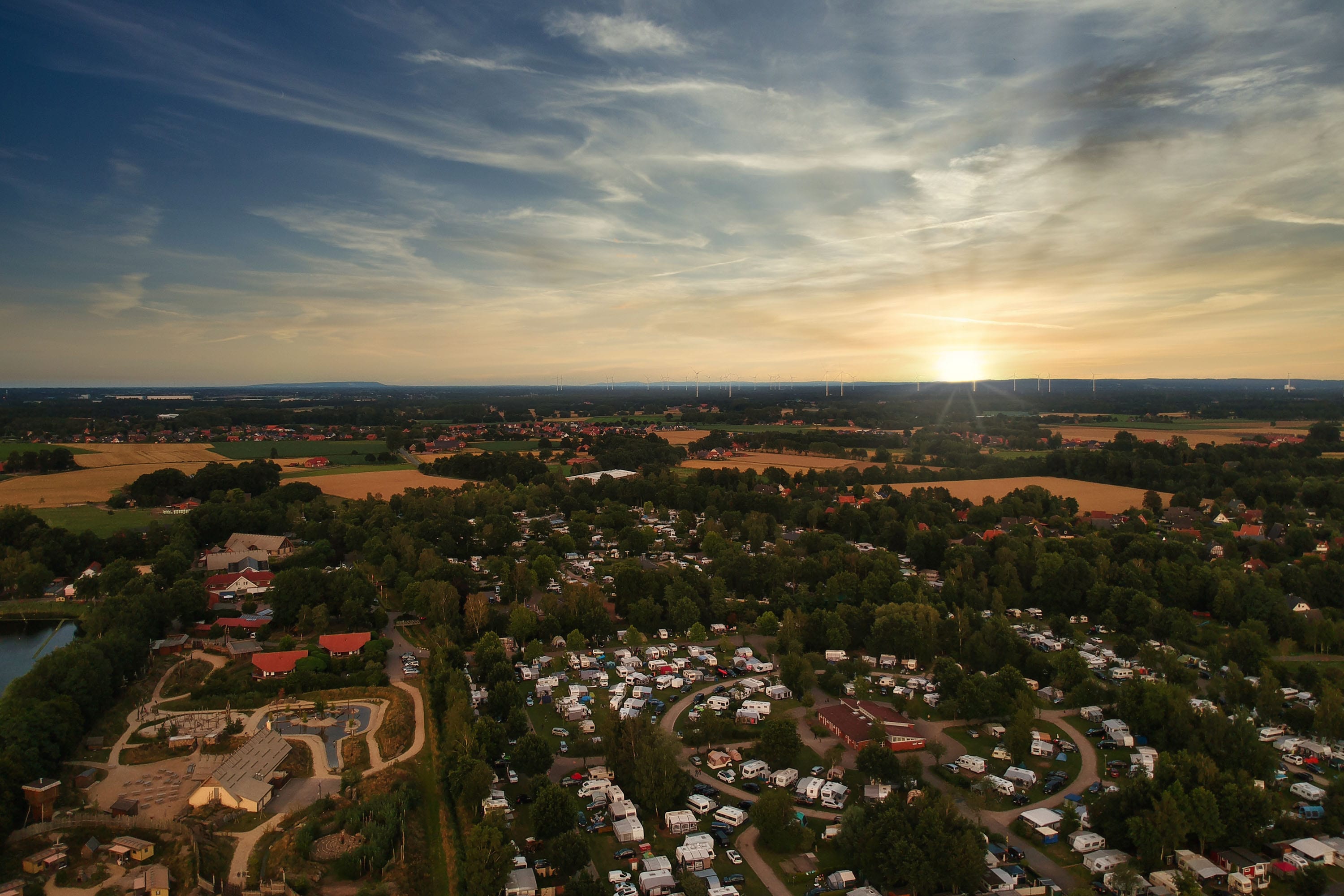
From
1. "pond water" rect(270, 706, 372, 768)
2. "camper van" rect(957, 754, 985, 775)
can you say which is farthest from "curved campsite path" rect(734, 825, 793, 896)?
"pond water" rect(270, 706, 372, 768)

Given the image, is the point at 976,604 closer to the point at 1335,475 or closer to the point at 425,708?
the point at 425,708

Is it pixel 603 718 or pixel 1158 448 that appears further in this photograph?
pixel 1158 448

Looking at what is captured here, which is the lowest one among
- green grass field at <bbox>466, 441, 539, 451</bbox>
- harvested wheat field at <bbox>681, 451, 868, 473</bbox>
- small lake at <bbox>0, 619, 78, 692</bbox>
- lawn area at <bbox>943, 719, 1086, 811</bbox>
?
small lake at <bbox>0, 619, 78, 692</bbox>

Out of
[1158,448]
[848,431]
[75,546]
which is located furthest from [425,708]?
[848,431]

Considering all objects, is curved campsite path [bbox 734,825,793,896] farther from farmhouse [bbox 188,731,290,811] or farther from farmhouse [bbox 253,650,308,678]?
farmhouse [bbox 253,650,308,678]

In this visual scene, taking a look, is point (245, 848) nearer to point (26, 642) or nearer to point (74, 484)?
point (26, 642)

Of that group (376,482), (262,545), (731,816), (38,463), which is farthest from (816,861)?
(38,463)
